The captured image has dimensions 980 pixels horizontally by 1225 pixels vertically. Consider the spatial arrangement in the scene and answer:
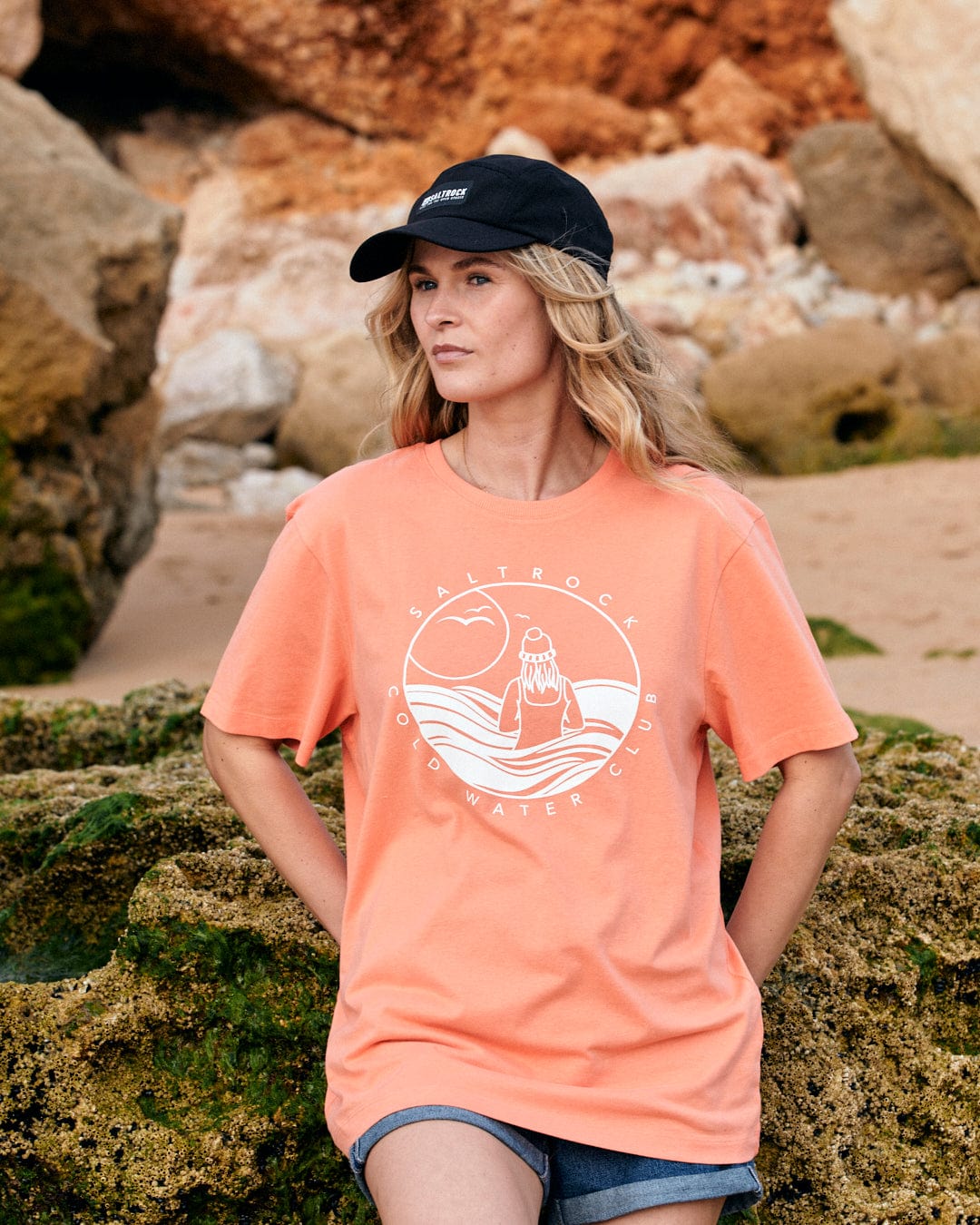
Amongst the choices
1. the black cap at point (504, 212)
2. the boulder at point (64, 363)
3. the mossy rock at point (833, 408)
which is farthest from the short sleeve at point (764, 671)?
the mossy rock at point (833, 408)

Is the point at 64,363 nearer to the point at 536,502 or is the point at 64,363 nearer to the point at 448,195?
the point at 448,195

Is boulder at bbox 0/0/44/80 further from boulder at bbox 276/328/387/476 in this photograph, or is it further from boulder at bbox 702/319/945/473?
boulder at bbox 702/319/945/473

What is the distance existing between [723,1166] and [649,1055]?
0.54 ft

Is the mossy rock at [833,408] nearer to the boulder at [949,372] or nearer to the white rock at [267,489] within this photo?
the boulder at [949,372]

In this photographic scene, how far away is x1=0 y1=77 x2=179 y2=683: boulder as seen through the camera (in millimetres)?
6402

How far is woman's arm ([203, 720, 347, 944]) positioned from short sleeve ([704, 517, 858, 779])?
65 cm

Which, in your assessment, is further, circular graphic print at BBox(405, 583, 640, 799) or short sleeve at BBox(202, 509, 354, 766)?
short sleeve at BBox(202, 509, 354, 766)

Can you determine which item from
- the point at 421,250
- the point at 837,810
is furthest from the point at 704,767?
the point at 421,250

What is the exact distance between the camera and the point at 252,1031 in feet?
6.62

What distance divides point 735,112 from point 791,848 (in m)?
21.6

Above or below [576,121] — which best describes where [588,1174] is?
above

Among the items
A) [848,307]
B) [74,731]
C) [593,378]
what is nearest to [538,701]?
[593,378]

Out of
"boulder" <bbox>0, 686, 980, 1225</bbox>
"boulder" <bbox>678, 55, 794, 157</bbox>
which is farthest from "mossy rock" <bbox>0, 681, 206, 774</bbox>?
"boulder" <bbox>678, 55, 794, 157</bbox>

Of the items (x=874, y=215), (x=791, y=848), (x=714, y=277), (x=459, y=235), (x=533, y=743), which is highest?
(x=459, y=235)
